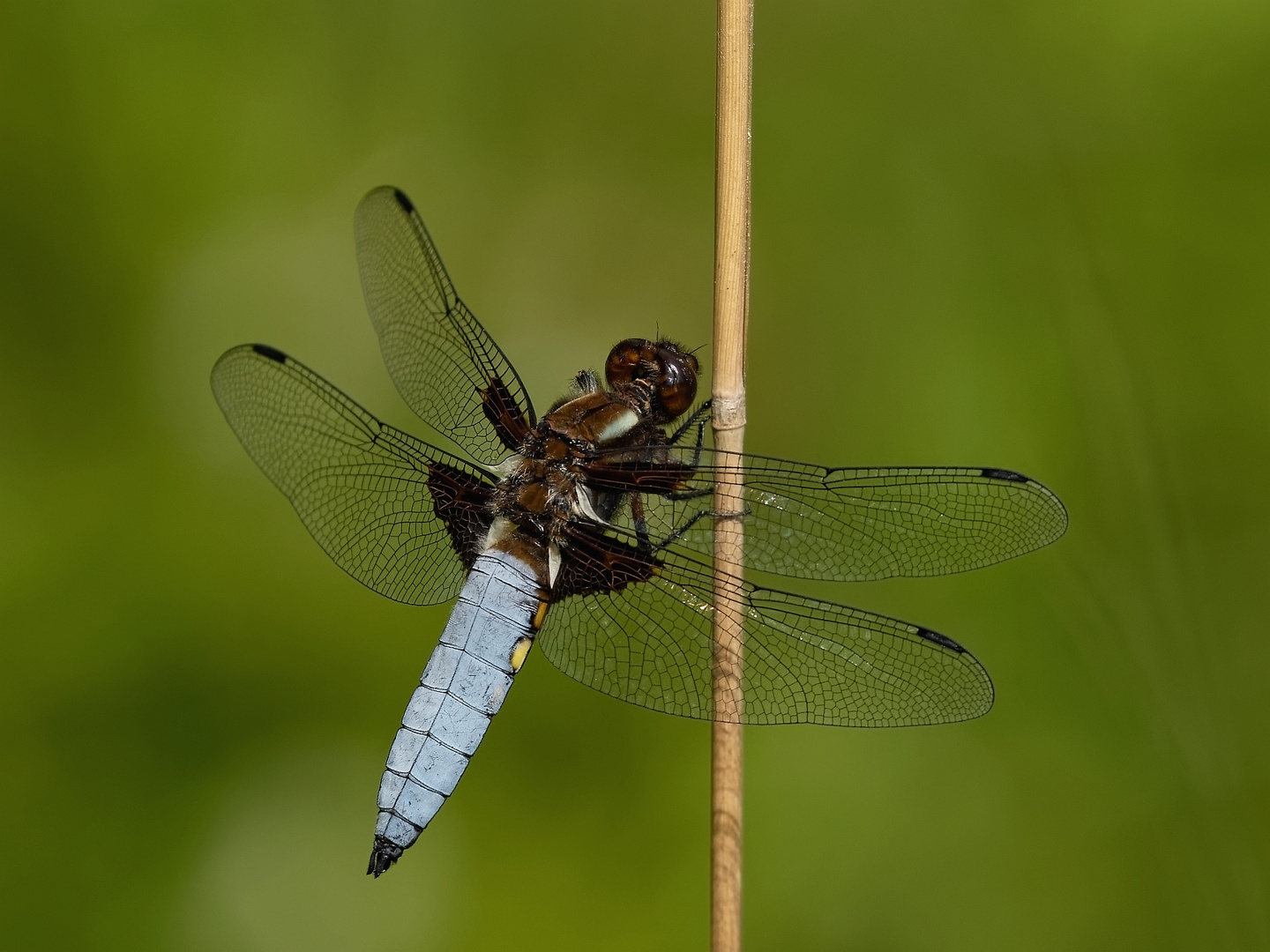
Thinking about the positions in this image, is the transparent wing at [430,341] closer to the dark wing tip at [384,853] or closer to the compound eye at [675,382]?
the compound eye at [675,382]

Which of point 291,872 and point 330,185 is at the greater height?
point 330,185

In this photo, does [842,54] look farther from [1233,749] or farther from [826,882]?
[826,882]

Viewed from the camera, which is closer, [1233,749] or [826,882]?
[1233,749]

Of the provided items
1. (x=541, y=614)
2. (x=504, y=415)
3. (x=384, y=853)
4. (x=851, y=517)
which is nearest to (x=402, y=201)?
(x=504, y=415)

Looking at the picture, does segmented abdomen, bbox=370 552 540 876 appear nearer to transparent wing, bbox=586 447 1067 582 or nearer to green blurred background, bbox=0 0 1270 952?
transparent wing, bbox=586 447 1067 582

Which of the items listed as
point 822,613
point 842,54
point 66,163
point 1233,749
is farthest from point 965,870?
point 66,163

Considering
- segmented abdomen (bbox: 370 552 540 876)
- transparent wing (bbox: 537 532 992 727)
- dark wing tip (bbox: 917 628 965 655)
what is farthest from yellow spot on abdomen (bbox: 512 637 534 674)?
dark wing tip (bbox: 917 628 965 655)
